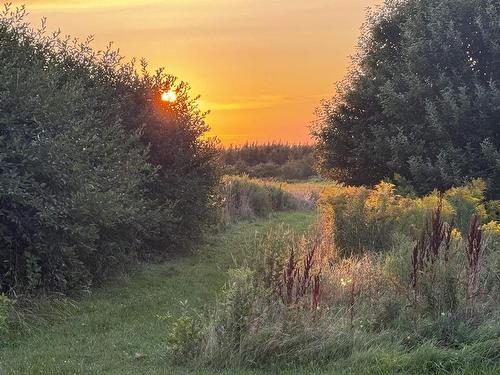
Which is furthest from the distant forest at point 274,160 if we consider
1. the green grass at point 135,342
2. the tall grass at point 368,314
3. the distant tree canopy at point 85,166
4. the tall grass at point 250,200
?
the tall grass at point 368,314

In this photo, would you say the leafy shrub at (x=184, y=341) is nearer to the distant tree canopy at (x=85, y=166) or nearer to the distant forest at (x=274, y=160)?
the distant tree canopy at (x=85, y=166)

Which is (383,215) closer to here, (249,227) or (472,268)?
(472,268)

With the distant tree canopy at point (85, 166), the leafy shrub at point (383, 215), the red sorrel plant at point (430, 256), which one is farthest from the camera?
the leafy shrub at point (383, 215)

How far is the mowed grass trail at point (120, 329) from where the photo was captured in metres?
6.14

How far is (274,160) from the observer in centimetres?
7125

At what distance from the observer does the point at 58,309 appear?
28.6ft

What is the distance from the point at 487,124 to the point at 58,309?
11.5 m

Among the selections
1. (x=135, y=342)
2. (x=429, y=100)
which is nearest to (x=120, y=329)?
(x=135, y=342)

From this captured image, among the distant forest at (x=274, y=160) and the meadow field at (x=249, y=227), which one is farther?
the distant forest at (x=274, y=160)

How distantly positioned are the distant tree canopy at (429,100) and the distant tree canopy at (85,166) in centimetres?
492

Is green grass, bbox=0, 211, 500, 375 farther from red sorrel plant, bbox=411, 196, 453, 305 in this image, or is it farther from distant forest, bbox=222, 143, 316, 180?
distant forest, bbox=222, 143, 316, 180

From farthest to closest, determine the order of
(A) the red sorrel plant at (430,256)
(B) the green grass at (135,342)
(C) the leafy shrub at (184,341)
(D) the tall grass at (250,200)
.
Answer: (D) the tall grass at (250,200)
(A) the red sorrel plant at (430,256)
(C) the leafy shrub at (184,341)
(B) the green grass at (135,342)

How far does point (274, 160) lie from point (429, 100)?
5600 cm

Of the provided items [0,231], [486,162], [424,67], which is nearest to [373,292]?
[0,231]
